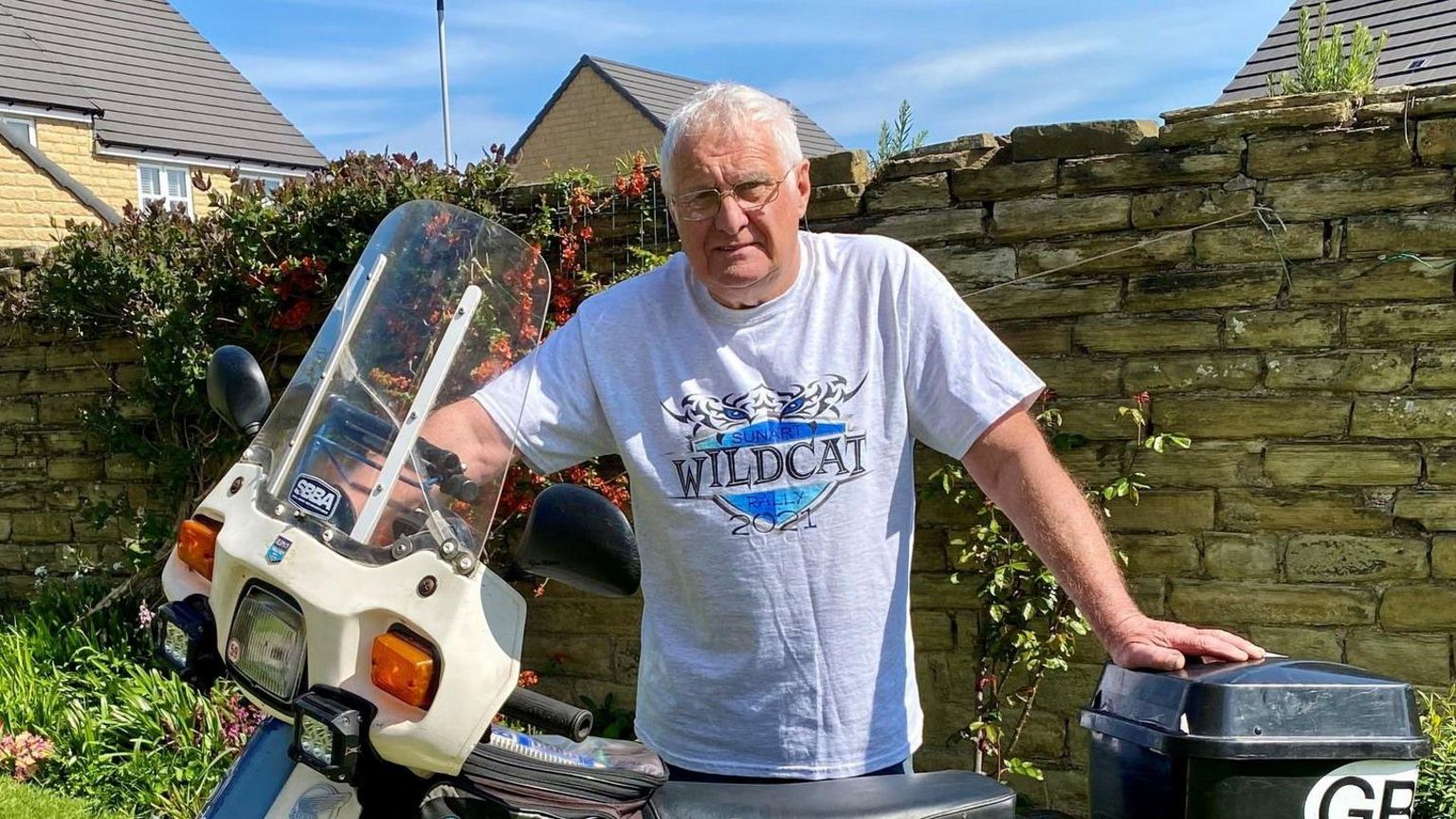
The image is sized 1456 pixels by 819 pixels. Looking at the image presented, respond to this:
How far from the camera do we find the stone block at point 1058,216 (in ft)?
13.7

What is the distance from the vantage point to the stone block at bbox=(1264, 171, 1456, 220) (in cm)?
378

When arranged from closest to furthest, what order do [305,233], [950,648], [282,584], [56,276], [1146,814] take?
[282,584] < [1146,814] < [950,648] < [305,233] < [56,276]

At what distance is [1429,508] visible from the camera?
12.6 feet

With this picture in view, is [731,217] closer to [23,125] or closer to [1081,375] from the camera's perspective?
[1081,375]

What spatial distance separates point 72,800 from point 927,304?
163 inches

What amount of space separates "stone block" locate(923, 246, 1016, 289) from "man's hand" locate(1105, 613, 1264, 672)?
8.46ft

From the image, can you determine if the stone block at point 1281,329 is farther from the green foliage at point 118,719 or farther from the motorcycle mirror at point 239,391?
the green foliage at point 118,719

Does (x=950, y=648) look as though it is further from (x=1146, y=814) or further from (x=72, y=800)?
(x=72, y=800)

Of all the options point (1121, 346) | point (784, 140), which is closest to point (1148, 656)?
point (784, 140)

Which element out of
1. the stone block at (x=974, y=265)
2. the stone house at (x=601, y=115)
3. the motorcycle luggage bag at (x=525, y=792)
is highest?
the stone house at (x=601, y=115)

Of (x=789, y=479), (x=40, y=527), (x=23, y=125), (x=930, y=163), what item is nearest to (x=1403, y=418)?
(x=930, y=163)

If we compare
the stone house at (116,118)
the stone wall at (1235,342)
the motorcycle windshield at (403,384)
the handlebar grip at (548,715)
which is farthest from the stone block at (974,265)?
the stone house at (116,118)

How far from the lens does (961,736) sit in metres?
4.38

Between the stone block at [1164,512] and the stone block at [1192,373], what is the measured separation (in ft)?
1.17
